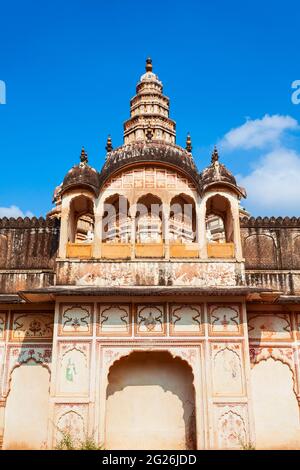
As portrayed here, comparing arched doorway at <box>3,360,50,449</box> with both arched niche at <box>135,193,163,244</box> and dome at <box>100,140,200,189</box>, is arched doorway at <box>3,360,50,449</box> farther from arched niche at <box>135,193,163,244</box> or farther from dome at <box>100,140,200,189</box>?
dome at <box>100,140,200,189</box>

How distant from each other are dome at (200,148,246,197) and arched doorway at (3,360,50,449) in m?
7.38

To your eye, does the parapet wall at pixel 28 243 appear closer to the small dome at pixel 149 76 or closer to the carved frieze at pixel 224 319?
the carved frieze at pixel 224 319

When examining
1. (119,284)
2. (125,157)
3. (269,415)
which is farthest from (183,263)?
(269,415)

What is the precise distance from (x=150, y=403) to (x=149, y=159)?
7.16 meters

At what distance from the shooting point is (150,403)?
47.3 ft

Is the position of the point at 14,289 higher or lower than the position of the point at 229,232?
lower

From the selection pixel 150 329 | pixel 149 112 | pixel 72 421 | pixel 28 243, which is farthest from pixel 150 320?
pixel 149 112

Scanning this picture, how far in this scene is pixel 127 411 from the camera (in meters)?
14.4

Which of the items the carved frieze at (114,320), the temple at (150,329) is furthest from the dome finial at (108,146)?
the carved frieze at (114,320)

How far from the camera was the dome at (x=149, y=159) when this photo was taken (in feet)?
51.9

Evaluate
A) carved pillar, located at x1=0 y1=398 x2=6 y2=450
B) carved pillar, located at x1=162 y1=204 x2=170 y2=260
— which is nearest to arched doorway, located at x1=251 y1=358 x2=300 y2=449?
carved pillar, located at x1=162 y1=204 x2=170 y2=260

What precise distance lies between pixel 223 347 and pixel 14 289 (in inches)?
274
